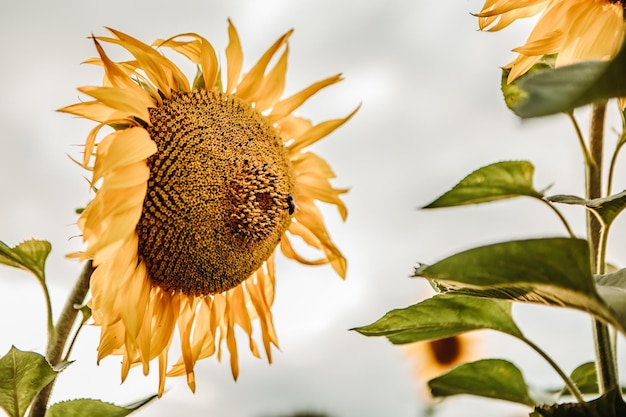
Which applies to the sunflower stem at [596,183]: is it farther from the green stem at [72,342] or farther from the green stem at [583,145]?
the green stem at [72,342]

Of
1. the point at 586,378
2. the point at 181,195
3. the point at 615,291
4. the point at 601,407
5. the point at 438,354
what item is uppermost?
the point at 181,195

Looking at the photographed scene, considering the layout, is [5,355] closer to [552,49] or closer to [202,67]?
[202,67]

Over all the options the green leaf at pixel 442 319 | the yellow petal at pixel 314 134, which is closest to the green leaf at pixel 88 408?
the green leaf at pixel 442 319

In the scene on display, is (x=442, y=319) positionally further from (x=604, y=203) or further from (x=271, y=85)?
(x=271, y=85)

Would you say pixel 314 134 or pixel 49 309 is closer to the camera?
pixel 49 309

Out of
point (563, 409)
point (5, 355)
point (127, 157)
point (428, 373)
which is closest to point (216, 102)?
point (127, 157)

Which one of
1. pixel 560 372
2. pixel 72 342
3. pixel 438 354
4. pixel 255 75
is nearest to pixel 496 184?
pixel 560 372

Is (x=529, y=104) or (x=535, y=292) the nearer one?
(x=529, y=104)
